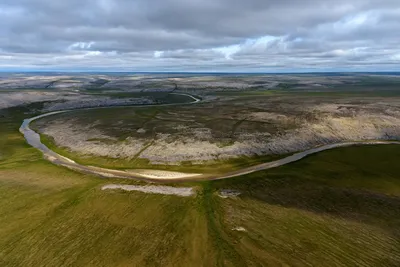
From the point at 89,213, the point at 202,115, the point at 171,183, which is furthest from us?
the point at 202,115

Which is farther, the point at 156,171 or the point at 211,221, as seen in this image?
the point at 156,171

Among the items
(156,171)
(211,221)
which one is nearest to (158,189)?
(156,171)

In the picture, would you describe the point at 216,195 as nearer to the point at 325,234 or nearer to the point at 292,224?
the point at 292,224

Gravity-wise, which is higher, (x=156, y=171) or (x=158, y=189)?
(x=158, y=189)

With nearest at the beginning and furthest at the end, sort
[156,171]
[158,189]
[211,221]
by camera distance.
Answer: [211,221]
[158,189]
[156,171]

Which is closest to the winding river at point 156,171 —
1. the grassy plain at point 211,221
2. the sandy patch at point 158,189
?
the grassy plain at point 211,221

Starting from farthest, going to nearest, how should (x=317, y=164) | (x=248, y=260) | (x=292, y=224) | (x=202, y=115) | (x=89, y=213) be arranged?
(x=202, y=115) < (x=317, y=164) < (x=89, y=213) < (x=292, y=224) < (x=248, y=260)

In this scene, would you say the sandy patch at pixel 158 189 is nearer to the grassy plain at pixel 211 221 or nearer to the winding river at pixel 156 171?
the grassy plain at pixel 211 221

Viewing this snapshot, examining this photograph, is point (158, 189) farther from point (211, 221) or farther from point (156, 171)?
point (211, 221)

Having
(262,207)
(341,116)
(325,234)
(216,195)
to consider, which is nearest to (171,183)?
(216,195)
